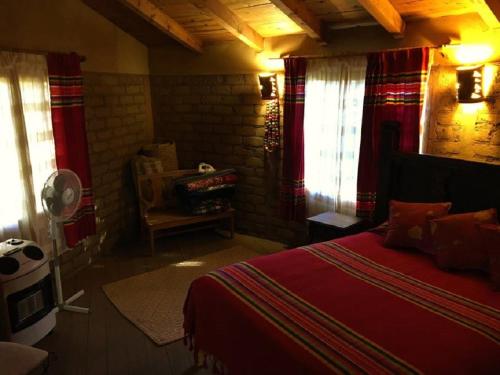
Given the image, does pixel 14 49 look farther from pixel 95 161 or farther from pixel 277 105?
pixel 277 105

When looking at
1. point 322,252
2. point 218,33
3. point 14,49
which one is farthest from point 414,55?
point 14,49

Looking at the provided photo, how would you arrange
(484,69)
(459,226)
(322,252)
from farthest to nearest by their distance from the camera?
(484,69) < (322,252) < (459,226)

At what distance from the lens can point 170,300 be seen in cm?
332

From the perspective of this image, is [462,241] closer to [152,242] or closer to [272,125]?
[272,125]

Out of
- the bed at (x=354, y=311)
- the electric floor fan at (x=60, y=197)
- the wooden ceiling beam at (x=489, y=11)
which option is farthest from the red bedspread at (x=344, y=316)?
the wooden ceiling beam at (x=489, y=11)

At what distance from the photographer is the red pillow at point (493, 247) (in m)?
2.18

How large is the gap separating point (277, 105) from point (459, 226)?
2272 mm

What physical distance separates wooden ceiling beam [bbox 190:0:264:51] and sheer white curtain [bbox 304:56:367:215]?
0.64 meters

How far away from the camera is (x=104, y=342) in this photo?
9.20ft

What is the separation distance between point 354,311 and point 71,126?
9.15ft

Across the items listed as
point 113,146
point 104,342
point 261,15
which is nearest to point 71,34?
point 113,146

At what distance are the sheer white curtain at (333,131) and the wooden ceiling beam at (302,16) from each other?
293 mm

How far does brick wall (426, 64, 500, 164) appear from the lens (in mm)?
2891

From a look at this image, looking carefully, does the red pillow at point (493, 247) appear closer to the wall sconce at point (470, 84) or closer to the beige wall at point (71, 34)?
the wall sconce at point (470, 84)
